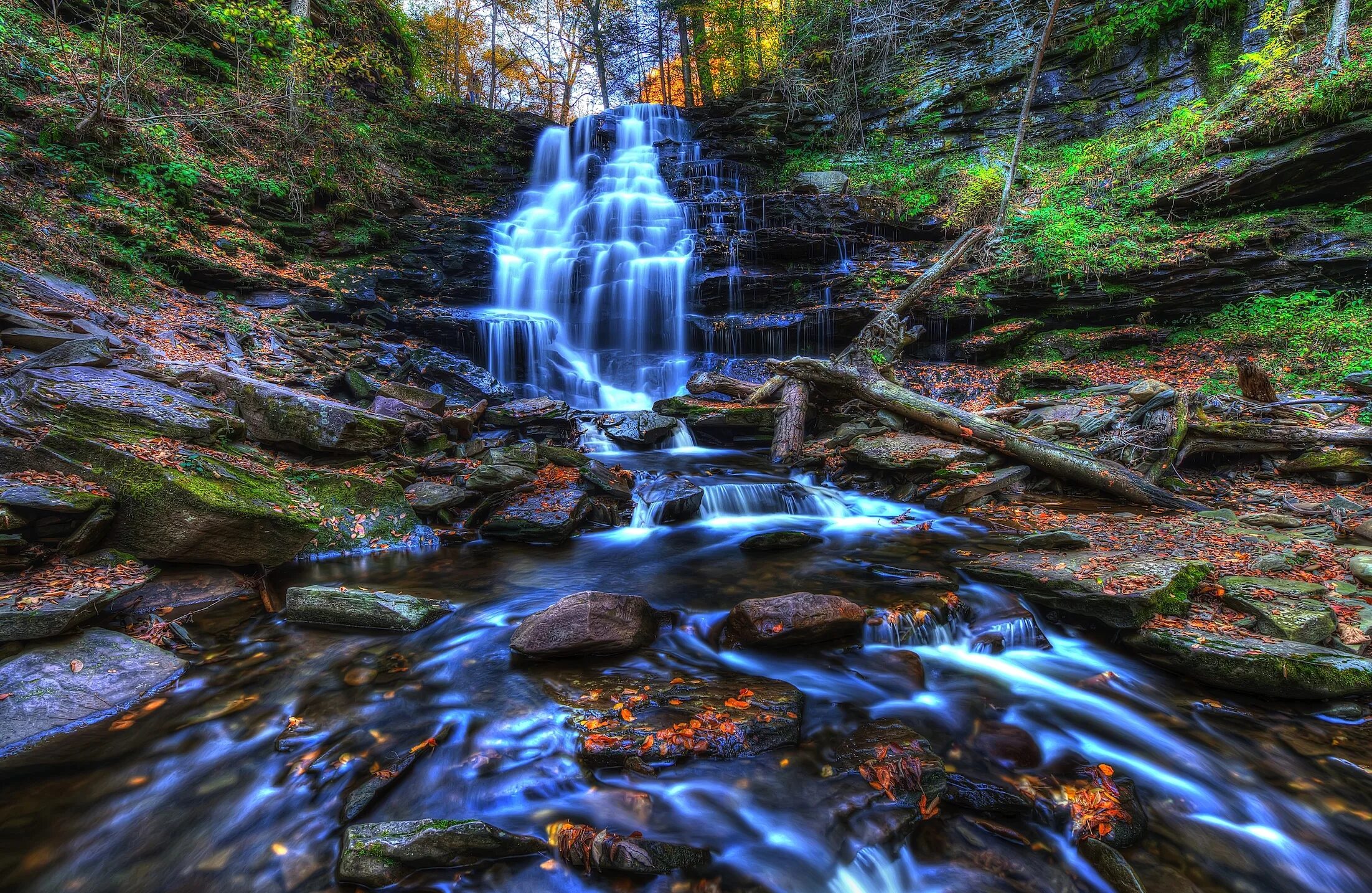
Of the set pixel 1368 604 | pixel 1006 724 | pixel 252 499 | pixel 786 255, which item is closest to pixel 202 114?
pixel 252 499

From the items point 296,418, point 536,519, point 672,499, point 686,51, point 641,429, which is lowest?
point 536,519

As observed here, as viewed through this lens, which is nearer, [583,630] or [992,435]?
[583,630]

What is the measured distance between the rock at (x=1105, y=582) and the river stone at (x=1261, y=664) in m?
0.23

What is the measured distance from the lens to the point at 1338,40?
998 cm

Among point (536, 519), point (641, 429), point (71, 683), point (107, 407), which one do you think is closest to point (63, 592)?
point (71, 683)

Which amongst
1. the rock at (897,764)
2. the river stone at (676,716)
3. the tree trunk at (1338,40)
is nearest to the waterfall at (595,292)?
the river stone at (676,716)

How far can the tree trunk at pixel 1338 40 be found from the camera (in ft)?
32.2

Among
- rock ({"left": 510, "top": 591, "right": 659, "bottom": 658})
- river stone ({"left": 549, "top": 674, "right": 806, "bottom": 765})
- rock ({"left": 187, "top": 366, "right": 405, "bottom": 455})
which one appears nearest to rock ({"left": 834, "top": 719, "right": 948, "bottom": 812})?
river stone ({"left": 549, "top": 674, "right": 806, "bottom": 765})

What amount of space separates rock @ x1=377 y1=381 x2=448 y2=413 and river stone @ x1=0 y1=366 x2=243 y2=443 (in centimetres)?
305

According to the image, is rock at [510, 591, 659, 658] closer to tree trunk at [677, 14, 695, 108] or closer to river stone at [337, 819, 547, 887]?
river stone at [337, 819, 547, 887]

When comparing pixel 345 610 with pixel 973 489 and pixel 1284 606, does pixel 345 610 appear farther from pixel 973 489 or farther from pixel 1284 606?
pixel 973 489

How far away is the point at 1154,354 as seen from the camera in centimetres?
1021

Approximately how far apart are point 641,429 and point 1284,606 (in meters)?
7.99

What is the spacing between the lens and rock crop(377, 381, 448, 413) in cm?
853
